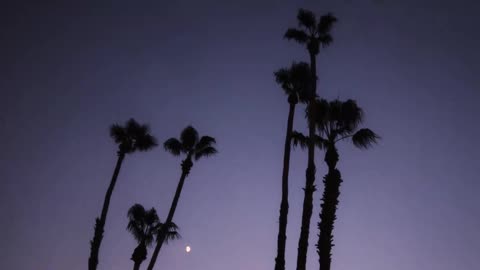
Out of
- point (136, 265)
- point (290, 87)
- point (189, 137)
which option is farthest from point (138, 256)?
point (290, 87)

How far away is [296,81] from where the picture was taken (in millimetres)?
27594

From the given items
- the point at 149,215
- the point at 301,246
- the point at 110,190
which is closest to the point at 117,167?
the point at 110,190

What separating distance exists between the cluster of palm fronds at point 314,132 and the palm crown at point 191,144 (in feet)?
31.7

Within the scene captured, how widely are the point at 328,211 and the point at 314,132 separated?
455 cm

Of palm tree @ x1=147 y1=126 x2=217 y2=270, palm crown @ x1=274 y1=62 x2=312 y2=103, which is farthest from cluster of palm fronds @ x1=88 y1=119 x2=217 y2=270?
palm crown @ x1=274 y1=62 x2=312 y2=103

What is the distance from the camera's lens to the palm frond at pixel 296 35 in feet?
91.0

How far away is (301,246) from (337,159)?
4.54 metres

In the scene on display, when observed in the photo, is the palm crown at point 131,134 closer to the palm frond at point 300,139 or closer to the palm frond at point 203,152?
the palm frond at point 203,152

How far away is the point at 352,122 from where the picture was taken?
23484mm

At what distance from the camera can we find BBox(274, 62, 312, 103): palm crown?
27422 millimetres

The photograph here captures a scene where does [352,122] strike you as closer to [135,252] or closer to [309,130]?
[309,130]

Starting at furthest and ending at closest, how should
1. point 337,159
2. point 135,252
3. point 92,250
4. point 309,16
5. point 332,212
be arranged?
1. point 135,252
2. point 92,250
3. point 309,16
4. point 337,159
5. point 332,212

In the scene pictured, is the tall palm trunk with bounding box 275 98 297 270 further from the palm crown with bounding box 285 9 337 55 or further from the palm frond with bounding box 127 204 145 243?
the palm frond with bounding box 127 204 145 243

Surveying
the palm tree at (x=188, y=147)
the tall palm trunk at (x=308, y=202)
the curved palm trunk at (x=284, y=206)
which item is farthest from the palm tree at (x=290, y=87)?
the palm tree at (x=188, y=147)
